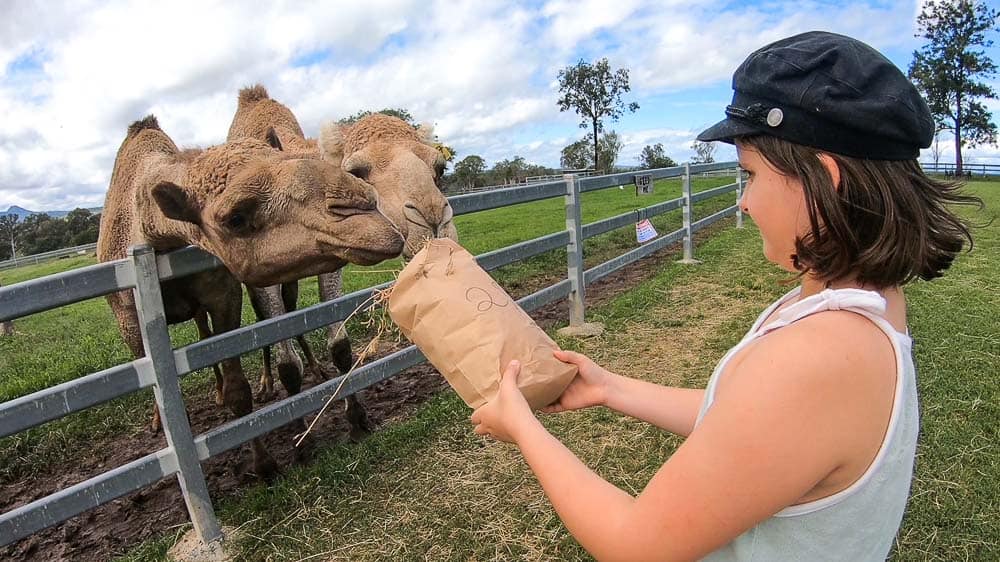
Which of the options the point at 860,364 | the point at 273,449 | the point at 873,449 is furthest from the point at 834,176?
the point at 273,449

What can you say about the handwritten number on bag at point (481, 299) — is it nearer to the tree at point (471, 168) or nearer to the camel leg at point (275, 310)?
the camel leg at point (275, 310)

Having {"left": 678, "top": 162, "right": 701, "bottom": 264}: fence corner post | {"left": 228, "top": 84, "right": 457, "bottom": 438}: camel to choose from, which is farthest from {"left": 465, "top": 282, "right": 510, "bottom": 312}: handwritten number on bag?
{"left": 678, "top": 162, "right": 701, "bottom": 264}: fence corner post

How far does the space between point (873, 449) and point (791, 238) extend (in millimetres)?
371

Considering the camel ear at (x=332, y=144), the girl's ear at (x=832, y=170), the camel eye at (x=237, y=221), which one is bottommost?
the girl's ear at (x=832, y=170)

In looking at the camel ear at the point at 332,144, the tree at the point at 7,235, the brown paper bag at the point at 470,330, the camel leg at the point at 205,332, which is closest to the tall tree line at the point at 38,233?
the tree at the point at 7,235

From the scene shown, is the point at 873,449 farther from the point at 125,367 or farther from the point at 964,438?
the point at 964,438

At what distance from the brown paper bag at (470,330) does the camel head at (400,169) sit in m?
1.58

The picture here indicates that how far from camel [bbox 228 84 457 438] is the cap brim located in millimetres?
1772

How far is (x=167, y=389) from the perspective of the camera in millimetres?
2754

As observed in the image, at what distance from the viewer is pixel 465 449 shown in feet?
12.0

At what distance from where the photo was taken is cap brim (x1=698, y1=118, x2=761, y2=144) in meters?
1.08

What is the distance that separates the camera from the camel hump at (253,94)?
521cm

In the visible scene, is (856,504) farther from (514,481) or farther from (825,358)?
(514,481)

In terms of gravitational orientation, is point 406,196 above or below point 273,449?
above
